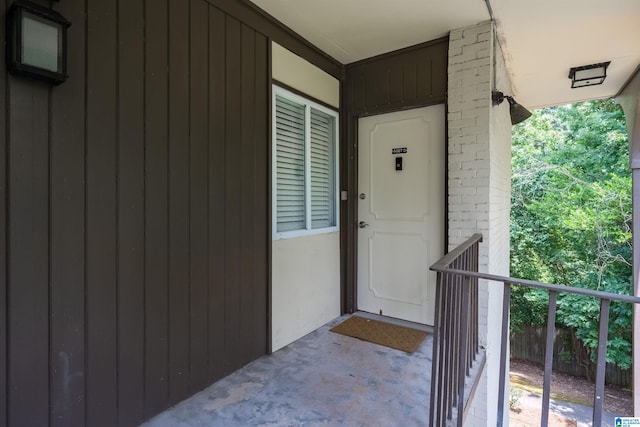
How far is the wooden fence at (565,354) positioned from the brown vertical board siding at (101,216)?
874 cm

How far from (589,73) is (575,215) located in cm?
498

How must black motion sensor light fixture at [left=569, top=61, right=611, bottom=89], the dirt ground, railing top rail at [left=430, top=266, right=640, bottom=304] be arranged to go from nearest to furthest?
railing top rail at [left=430, top=266, right=640, bottom=304]
black motion sensor light fixture at [left=569, top=61, right=611, bottom=89]
the dirt ground

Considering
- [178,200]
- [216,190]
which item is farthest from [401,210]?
[178,200]

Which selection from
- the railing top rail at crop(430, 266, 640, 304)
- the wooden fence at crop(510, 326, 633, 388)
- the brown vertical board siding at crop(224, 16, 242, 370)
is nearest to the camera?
the railing top rail at crop(430, 266, 640, 304)

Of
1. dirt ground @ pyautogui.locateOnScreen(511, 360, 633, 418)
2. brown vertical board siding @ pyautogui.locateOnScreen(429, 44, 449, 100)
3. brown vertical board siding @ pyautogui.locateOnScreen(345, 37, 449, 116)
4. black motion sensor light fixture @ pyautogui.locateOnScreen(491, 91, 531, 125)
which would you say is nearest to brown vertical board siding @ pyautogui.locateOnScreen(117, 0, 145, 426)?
brown vertical board siding @ pyautogui.locateOnScreen(345, 37, 449, 116)

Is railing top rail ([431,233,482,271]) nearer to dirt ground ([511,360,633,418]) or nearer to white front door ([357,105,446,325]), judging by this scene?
white front door ([357,105,446,325])

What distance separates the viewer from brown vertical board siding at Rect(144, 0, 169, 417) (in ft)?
5.64

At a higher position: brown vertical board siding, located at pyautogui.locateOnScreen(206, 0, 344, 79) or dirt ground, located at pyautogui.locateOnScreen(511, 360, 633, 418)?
brown vertical board siding, located at pyautogui.locateOnScreen(206, 0, 344, 79)

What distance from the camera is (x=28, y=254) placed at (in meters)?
1.32

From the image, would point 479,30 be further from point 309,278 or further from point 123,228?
point 123,228

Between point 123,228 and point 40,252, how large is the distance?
0.33 m

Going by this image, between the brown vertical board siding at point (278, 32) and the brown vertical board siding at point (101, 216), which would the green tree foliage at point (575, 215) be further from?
the brown vertical board siding at point (101, 216)

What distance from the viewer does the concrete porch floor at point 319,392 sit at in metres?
1.75

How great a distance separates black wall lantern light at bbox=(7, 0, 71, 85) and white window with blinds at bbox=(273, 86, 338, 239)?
4.56 ft
